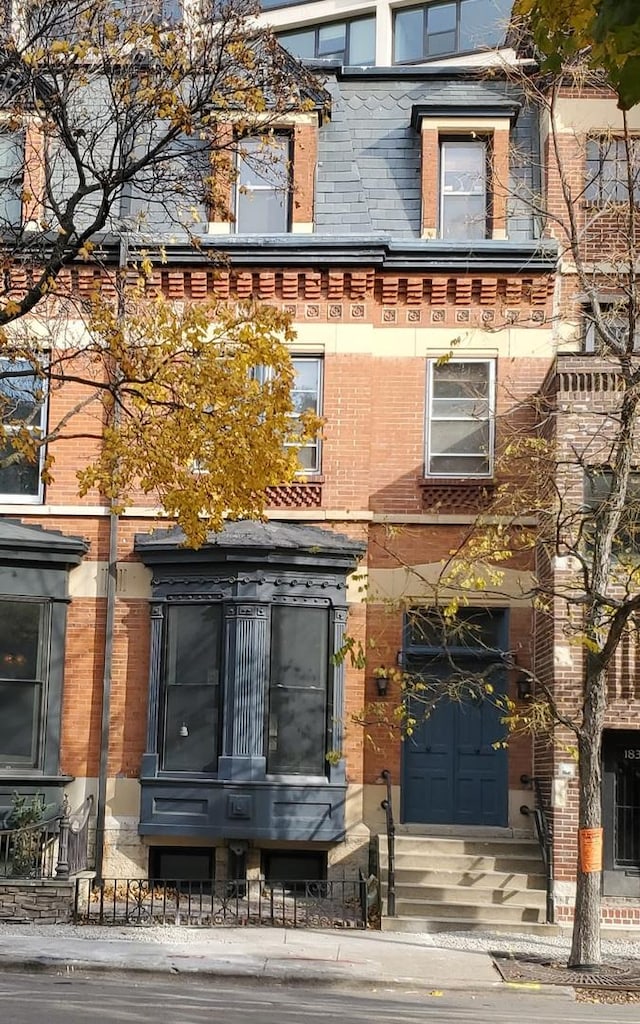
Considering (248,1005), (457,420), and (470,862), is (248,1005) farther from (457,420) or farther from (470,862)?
(457,420)

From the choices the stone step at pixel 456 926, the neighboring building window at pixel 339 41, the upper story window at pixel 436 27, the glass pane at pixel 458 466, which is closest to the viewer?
the stone step at pixel 456 926

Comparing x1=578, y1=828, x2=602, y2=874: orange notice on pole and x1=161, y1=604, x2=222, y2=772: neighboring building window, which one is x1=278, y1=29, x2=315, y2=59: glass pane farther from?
x1=578, y1=828, x2=602, y2=874: orange notice on pole

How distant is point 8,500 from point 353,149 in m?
7.30

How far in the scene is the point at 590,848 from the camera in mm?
12555

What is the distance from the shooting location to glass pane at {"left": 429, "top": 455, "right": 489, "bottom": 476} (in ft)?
58.4

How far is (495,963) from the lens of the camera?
1291 centimetres

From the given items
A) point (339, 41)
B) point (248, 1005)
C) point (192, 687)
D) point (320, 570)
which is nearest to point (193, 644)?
point (192, 687)

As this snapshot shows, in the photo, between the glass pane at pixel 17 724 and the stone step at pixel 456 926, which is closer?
the stone step at pixel 456 926

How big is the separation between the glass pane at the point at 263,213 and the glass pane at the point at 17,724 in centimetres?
726

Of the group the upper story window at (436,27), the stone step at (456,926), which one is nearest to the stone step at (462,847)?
the stone step at (456,926)

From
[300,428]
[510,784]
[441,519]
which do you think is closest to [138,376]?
[300,428]

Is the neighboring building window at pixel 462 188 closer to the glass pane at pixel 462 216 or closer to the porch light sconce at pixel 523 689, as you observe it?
the glass pane at pixel 462 216

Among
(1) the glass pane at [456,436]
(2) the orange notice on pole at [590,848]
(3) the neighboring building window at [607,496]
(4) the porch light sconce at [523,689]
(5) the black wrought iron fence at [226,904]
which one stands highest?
(1) the glass pane at [456,436]

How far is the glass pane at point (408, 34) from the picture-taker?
44.2 m
